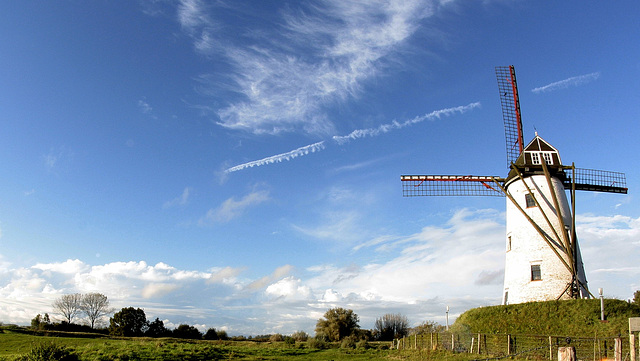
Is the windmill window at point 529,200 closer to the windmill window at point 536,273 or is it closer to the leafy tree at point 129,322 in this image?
the windmill window at point 536,273

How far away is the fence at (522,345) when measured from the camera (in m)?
25.2

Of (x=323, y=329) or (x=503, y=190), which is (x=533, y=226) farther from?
(x=323, y=329)

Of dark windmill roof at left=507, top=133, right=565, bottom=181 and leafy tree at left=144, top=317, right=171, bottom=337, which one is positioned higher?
dark windmill roof at left=507, top=133, right=565, bottom=181

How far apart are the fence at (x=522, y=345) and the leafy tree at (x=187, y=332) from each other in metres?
52.9

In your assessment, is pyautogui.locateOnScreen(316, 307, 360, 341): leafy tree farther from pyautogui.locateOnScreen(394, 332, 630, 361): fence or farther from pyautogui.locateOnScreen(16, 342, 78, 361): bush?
pyautogui.locateOnScreen(16, 342, 78, 361): bush

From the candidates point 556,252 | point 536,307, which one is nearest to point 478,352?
point 536,307

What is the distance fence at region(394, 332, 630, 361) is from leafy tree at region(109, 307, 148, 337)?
5704cm

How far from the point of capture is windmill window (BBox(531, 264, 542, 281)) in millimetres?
35281

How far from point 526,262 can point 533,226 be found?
3.32 metres

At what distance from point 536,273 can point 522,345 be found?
339 inches

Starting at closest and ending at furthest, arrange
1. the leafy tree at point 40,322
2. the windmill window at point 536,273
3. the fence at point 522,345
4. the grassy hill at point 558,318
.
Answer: the fence at point 522,345, the grassy hill at point 558,318, the windmill window at point 536,273, the leafy tree at point 40,322

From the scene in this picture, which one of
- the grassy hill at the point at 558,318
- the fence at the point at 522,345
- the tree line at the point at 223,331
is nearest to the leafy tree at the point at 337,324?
the tree line at the point at 223,331

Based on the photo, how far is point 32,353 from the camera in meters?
27.4

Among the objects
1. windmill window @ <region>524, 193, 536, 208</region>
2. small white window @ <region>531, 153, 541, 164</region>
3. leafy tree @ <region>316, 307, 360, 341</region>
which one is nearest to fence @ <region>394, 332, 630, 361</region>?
windmill window @ <region>524, 193, 536, 208</region>
